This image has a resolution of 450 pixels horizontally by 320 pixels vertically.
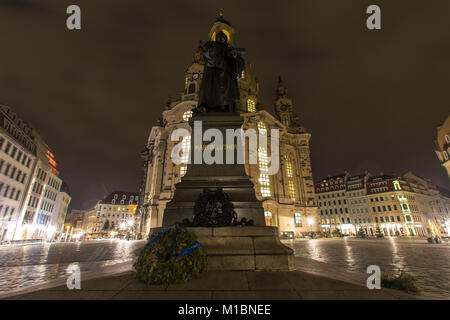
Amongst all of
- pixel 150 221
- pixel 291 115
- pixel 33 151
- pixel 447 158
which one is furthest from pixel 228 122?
pixel 291 115

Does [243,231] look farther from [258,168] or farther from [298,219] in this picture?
[298,219]

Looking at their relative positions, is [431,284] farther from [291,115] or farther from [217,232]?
[291,115]

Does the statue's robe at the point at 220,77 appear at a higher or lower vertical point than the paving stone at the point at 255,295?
higher

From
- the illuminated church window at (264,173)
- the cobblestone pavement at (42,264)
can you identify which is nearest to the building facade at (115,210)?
the illuminated church window at (264,173)

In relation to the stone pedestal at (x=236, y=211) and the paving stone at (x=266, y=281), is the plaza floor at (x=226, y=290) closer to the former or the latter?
the paving stone at (x=266, y=281)

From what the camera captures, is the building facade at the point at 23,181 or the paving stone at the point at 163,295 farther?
the building facade at the point at 23,181

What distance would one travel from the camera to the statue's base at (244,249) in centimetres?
448

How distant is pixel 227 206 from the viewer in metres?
5.61

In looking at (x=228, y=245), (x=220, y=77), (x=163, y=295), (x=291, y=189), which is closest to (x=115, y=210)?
(x=291, y=189)

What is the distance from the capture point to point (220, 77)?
30.6 ft

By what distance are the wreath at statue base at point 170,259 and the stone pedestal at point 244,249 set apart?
2.46 feet

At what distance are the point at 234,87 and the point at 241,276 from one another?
7.55 meters

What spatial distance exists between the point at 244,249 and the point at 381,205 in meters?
78.5

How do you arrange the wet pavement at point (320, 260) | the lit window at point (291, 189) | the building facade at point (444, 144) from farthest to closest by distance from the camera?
the lit window at point (291, 189)
the building facade at point (444, 144)
the wet pavement at point (320, 260)
